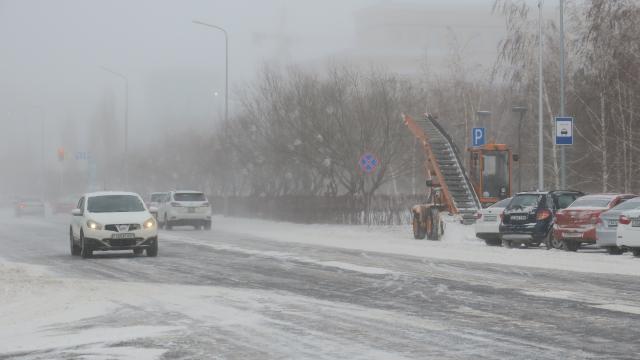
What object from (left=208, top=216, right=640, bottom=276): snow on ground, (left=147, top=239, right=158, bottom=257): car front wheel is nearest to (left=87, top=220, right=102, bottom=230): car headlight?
(left=147, top=239, right=158, bottom=257): car front wheel

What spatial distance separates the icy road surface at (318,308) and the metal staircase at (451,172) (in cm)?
1187

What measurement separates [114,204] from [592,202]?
39.6ft

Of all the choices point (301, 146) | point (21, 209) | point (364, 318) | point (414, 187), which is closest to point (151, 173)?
point (21, 209)

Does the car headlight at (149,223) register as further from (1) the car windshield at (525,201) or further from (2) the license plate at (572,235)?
(2) the license plate at (572,235)

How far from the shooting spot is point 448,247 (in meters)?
30.0

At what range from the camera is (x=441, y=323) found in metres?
12.1

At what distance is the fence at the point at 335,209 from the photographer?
44.9 m

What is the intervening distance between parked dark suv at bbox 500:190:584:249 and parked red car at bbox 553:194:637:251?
84cm

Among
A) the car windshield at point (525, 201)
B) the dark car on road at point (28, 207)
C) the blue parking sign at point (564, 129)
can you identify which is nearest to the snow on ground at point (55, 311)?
the car windshield at point (525, 201)

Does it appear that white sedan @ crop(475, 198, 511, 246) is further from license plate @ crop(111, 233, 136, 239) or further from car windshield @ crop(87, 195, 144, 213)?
license plate @ crop(111, 233, 136, 239)

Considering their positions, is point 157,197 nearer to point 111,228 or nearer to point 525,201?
point 525,201

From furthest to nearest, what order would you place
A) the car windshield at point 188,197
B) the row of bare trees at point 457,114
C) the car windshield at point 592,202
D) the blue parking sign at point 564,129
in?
the car windshield at point 188,197 → the row of bare trees at point 457,114 → the blue parking sign at point 564,129 → the car windshield at point 592,202

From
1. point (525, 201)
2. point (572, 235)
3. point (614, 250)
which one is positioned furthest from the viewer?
point (525, 201)

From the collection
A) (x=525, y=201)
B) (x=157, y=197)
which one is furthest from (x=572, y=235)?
(x=157, y=197)
